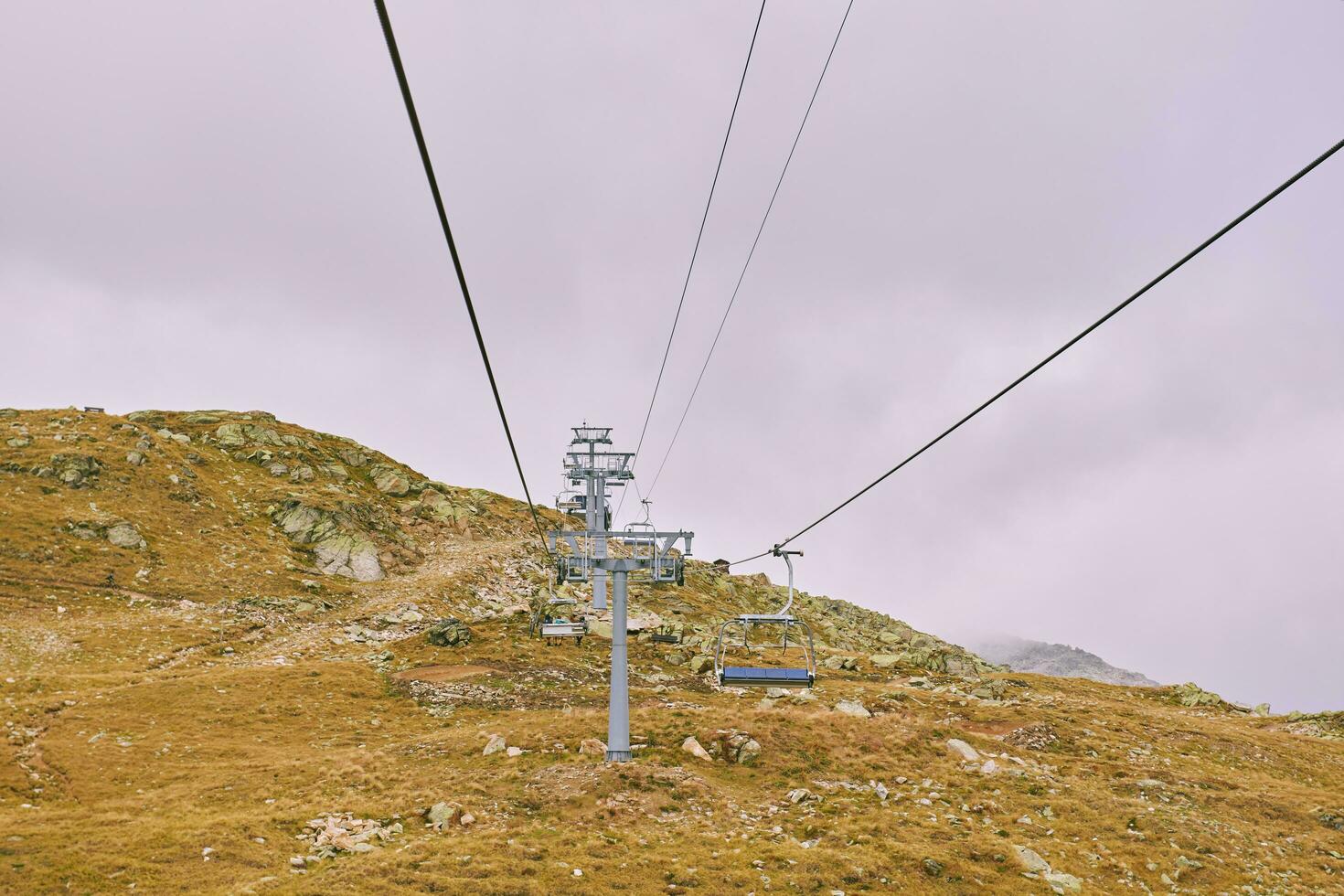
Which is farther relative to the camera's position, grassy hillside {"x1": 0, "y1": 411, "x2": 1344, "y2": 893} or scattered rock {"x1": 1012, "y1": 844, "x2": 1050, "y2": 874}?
scattered rock {"x1": 1012, "y1": 844, "x2": 1050, "y2": 874}

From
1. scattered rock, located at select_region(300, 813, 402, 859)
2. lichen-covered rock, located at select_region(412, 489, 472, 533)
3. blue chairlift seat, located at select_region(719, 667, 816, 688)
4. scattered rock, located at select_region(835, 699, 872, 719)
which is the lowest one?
scattered rock, located at select_region(300, 813, 402, 859)

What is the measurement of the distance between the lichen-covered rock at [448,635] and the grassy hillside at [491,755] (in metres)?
0.59

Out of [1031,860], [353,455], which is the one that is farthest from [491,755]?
[353,455]

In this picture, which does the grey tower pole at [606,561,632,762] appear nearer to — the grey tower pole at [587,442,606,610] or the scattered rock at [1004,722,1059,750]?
the scattered rock at [1004,722,1059,750]

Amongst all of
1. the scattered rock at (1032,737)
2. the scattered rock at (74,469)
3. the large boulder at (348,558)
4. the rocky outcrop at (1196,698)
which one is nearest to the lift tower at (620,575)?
the scattered rock at (1032,737)

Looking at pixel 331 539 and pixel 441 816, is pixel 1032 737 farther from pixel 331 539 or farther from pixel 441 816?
pixel 331 539

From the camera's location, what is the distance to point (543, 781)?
25656 millimetres

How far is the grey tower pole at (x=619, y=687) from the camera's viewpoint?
2636 centimetres

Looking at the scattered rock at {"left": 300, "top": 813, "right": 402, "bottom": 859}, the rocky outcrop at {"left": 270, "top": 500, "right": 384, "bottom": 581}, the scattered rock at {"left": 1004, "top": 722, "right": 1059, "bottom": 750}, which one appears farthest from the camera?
the rocky outcrop at {"left": 270, "top": 500, "right": 384, "bottom": 581}

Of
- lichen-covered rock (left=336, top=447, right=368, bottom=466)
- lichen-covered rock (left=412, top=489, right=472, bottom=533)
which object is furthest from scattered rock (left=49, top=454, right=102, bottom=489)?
lichen-covered rock (left=412, top=489, right=472, bottom=533)

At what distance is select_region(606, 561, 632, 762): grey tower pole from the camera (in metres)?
26.4

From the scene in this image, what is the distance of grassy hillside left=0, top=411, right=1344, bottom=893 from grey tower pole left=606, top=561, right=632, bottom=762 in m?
0.87

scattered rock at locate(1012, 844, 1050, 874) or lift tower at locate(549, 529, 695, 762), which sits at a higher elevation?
lift tower at locate(549, 529, 695, 762)

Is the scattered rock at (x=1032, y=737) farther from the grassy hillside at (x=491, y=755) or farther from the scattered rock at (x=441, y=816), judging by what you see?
the scattered rock at (x=441, y=816)
